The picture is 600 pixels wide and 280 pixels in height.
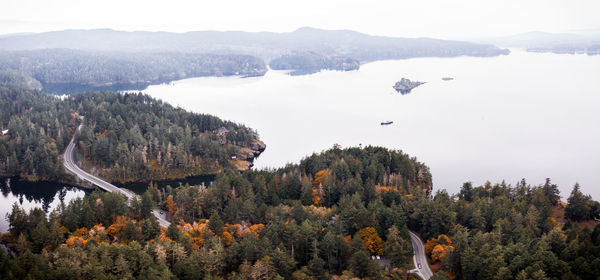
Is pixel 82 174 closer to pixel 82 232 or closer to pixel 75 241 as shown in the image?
pixel 82 232

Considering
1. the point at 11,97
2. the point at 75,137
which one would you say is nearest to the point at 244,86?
the point at 11,97

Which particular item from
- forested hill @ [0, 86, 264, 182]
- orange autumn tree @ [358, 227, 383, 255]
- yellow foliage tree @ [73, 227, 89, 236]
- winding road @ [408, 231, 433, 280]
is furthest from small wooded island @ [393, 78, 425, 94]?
yellow foliage tree @ [73, 227, 89, 236]

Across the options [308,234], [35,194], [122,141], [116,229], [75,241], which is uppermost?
[122,141]

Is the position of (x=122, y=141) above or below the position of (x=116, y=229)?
above

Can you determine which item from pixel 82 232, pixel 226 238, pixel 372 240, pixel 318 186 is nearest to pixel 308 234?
pixel 372 240

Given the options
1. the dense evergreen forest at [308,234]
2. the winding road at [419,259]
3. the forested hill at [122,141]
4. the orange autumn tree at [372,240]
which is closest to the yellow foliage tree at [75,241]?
the dense evergreen forest at [308,234]

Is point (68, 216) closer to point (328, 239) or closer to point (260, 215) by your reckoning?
point (260, 215)
